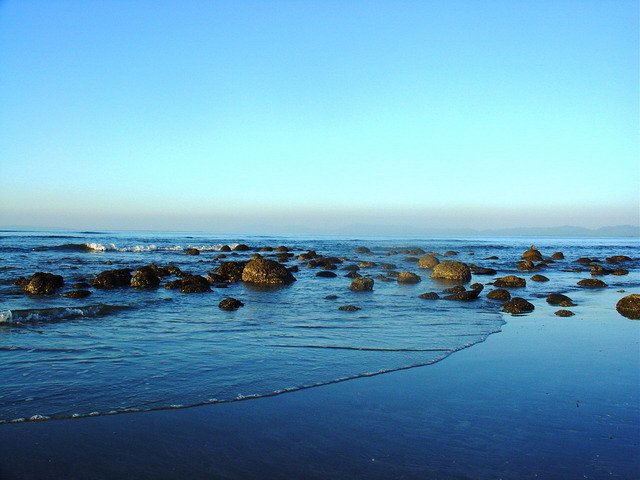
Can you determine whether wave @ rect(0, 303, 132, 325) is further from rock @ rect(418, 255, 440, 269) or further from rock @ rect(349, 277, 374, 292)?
rock @ rect(418, 255, 440, 269)

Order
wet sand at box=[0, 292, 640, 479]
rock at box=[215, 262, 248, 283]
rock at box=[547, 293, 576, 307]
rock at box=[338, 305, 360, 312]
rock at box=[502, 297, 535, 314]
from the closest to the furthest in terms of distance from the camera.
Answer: wet sand at box=[0, 292, 640, 479]
rock at box=[338, 305, 360, 312]
rock at box=[502, 297, 535, 314]
rock at box=[547, 293, 576, 307]
rock at box=[215, 262, 248, 283]

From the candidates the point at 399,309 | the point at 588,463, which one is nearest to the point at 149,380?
the point at 588,463

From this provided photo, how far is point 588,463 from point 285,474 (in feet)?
9.62

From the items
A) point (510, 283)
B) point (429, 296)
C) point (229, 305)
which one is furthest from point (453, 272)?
point (229, 305)

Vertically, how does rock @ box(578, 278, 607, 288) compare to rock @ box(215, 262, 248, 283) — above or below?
below

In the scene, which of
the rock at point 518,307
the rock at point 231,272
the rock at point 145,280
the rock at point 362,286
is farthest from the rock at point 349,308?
the rock at point 231,272

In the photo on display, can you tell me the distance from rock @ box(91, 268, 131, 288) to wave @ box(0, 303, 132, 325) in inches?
233

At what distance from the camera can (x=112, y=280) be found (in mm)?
18797

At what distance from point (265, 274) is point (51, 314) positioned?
10.7 m

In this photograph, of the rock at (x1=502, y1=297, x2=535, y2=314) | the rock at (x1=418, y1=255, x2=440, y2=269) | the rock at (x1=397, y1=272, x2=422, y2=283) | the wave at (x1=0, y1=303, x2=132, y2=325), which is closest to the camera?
the wave at (x1=0, y1=303, x2=132, y2=325)

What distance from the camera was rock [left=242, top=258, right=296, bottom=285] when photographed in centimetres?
2138

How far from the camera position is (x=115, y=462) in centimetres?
436

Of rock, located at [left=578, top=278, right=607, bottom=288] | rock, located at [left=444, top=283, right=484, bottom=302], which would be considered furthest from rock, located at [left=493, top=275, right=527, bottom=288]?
rock, located at [left=444, top=283, right=484, bottom=302]

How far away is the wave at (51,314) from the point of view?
11086 mm
